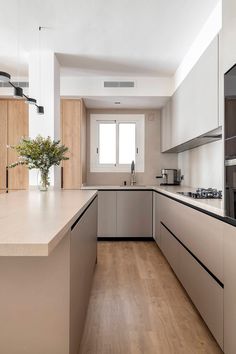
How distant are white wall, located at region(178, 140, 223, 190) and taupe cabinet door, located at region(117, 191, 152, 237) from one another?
2.39ft

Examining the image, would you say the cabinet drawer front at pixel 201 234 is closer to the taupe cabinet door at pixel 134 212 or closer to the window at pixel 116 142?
the taupe cabinet door at pixel 134 212

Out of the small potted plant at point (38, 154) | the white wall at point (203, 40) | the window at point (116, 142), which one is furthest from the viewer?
the window at point (116, 142)

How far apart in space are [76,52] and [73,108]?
1058mm

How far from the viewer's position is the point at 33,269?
1238 mm

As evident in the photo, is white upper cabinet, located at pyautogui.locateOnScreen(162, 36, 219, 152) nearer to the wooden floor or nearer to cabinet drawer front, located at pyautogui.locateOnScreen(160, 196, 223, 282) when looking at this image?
cabinet drawer front, located at pyautogui.locateOnScreen(160, 196, 223, 282)

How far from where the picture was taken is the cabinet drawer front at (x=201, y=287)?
5.54ft

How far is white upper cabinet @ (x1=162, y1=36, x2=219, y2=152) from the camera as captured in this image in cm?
234

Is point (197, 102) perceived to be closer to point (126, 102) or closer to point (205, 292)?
point (205, 292)

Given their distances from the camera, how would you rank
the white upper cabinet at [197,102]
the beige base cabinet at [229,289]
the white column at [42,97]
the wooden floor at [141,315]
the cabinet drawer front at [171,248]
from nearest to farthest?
the beige base cabinet at [229,289] < the wooden floor at [141,315] < the white upper cabinet at [197,102] < the cabinet drawer front at [171,248] < the white column at [42,97]

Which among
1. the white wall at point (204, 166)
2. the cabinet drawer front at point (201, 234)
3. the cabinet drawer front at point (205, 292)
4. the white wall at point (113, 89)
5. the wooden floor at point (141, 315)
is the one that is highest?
the white wall at point (113, 89)

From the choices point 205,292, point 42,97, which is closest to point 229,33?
point 205,292

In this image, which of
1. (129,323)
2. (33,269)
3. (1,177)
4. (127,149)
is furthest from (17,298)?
(127,149)

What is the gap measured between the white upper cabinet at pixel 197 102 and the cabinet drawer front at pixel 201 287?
1145 millimetres

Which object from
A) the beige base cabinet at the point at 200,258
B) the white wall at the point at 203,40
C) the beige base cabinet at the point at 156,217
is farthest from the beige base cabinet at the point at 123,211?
the white wall at the point at 203,40
